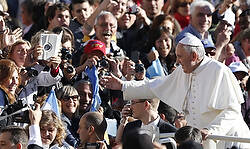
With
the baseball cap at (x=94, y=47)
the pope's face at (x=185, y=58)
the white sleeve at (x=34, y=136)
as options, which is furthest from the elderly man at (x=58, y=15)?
the white sleeve at (x=34, y=136)

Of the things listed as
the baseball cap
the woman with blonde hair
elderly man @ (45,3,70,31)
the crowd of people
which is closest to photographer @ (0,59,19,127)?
the crowd of people

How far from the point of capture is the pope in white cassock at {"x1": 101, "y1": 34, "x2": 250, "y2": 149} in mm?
11219

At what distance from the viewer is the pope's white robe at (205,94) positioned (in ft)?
36.8

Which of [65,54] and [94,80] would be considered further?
[94,80]

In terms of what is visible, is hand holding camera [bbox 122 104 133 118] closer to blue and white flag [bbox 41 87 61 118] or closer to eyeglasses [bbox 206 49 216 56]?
blue and white flag [bbox 41 87 61 118]

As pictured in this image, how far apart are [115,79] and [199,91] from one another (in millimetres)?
1070

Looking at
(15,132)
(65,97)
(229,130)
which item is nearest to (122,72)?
(65,97)

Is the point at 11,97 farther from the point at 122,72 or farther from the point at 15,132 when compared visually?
the point at 122,72

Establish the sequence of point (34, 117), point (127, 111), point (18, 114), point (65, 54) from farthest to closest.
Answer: point (65, 54)
point (127, 111)
point (18, 114)
point (34, 117)

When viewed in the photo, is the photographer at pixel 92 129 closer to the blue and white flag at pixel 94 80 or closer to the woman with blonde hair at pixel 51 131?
the woman with blonde hair at pixel 51 131

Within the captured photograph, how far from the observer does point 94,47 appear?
41.7 feet

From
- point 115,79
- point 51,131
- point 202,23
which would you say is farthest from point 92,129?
point 202,23

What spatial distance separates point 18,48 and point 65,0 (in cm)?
394

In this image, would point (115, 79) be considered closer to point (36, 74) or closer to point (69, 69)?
point (69, 69)
